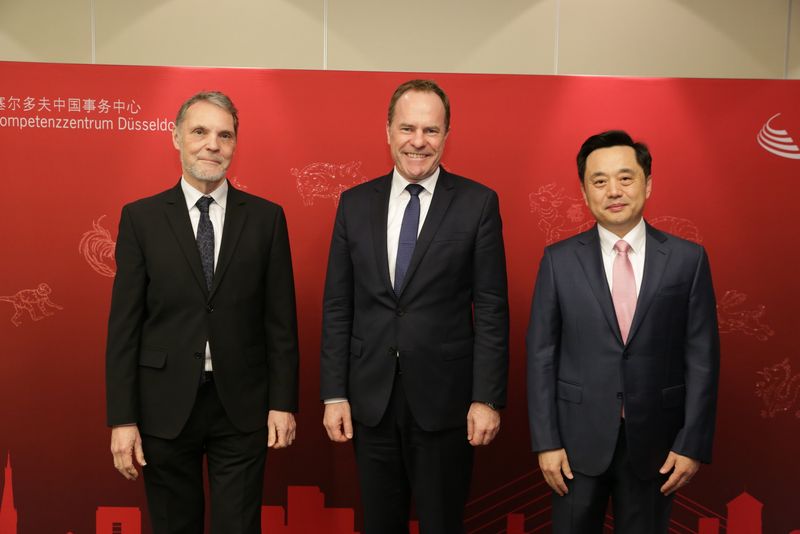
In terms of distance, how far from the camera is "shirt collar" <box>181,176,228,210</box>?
7.72 ft

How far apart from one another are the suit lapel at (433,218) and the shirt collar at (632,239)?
1.79ft

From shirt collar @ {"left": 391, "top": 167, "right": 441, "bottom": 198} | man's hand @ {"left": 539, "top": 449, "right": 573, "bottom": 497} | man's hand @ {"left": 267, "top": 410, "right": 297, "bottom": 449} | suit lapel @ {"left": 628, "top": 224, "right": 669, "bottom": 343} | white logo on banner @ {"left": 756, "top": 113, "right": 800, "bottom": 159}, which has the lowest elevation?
man's hand @ {"left": 539, "top": 449, "right": 573, "bottom": 497}

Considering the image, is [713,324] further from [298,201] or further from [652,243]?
[298,201]

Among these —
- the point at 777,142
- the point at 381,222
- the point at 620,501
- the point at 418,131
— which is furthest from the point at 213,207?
the point at 777,142

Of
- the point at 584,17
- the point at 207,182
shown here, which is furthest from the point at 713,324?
the point at 584,17

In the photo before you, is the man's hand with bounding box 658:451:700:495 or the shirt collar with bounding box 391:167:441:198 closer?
the man's hand with bounding box 658:451:700:495

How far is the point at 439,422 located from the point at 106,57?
2930 millimetres

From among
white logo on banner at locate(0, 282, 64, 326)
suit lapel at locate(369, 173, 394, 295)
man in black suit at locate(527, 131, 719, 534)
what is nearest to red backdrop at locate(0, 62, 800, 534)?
white logo on banner at locate(0, 282, 64, 326)

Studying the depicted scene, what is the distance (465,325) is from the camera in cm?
236

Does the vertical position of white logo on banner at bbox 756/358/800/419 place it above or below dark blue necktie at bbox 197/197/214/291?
below

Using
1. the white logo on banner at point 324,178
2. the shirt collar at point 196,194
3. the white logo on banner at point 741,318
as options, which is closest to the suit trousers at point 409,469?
the shirt collar at point 196,194

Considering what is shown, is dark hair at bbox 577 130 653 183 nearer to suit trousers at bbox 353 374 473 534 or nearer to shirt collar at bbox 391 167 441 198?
shirt collar at bbox 391 167 441 198

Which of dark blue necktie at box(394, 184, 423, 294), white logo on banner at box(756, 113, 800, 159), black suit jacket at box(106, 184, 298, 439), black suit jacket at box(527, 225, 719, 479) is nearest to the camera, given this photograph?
black suit jacket at box(527, 225, 719, 479)

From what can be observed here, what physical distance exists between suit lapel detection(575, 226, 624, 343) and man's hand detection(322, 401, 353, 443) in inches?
37.1
